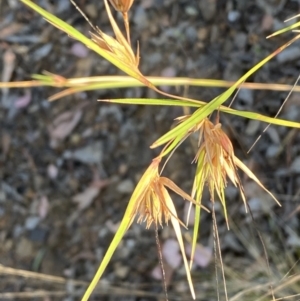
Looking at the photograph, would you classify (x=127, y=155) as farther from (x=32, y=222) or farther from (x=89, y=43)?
(x=89, y=43)

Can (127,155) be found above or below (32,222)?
above

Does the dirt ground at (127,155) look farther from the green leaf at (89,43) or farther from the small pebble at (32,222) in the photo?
the green leaf at (89,43)

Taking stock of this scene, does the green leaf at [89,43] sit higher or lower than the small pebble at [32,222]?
higher

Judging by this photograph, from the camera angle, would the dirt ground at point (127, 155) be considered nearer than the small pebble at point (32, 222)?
Yes

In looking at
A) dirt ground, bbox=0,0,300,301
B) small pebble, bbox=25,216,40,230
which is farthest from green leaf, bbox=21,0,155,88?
small pebble, bbox=25,216,40,230

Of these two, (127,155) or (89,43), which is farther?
(127,155)

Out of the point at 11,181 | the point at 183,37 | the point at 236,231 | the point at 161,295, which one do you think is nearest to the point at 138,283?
the point at 161,295

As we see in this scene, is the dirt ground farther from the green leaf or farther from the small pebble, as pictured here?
the green leaf

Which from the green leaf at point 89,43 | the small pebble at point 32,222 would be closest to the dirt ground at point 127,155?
the small pebble at point 32,222

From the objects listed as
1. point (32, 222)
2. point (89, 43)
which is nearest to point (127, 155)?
point (32, 222)
